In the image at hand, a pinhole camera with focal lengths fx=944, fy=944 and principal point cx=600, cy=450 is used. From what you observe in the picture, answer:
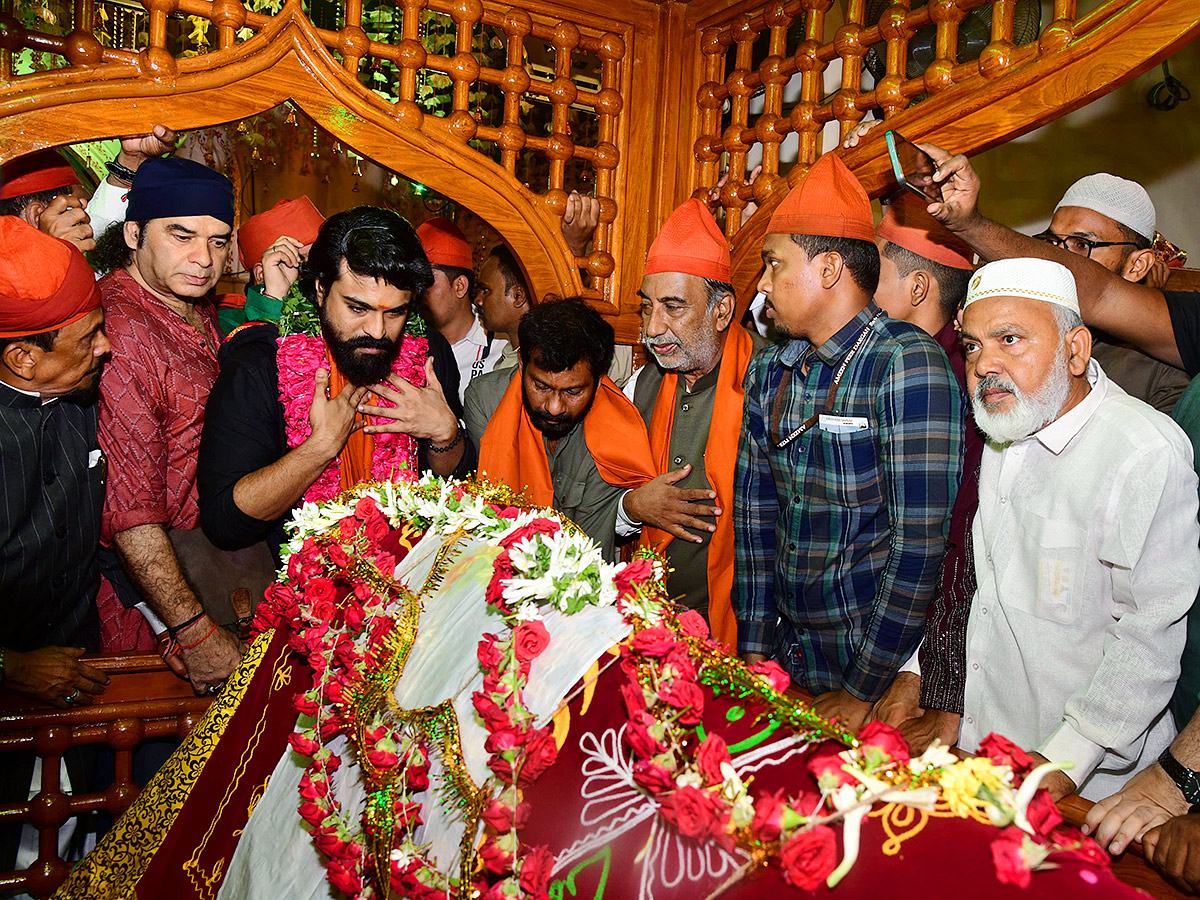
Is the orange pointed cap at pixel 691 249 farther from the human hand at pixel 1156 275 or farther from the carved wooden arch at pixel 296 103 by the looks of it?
the human hand at pixel 1156 275

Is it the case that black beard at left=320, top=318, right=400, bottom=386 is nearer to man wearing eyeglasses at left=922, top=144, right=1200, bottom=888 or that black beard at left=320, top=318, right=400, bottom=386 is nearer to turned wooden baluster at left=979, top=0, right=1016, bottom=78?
man wearing eyeglasses at left=922, top=144, right=1200, bottom=888

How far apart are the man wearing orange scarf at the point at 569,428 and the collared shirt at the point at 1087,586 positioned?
1221 mm

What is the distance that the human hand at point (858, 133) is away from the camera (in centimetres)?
296

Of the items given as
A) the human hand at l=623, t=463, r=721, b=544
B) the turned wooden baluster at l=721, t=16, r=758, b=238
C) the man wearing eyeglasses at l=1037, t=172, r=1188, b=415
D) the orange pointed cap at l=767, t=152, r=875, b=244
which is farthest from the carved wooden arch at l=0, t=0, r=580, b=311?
the man wearing eyeglasses at l=1037, t=172, r=1188, b=415

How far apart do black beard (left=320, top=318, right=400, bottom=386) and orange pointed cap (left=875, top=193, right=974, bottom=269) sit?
1612 mm

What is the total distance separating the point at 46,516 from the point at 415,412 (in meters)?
1.06

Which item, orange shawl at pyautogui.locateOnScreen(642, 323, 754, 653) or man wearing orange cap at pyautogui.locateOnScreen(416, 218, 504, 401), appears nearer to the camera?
orange shawl at pyautogui.locateOnScreen(642, 323, 754, 653)

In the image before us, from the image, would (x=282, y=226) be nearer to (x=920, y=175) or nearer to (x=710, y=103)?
(x=710, y=103)

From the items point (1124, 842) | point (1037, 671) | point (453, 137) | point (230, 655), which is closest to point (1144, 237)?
point (1037, 671)

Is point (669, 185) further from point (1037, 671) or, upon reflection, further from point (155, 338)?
point (1037, 671)

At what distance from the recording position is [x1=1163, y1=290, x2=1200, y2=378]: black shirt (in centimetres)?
234

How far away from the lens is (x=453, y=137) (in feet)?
10.5

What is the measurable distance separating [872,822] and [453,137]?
2747 mm

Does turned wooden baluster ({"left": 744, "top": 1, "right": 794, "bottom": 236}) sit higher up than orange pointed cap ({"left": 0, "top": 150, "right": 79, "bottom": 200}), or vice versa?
turned wooden baluster ({"left": 744, "top": 1, "right": 794, "bottom": 236})
